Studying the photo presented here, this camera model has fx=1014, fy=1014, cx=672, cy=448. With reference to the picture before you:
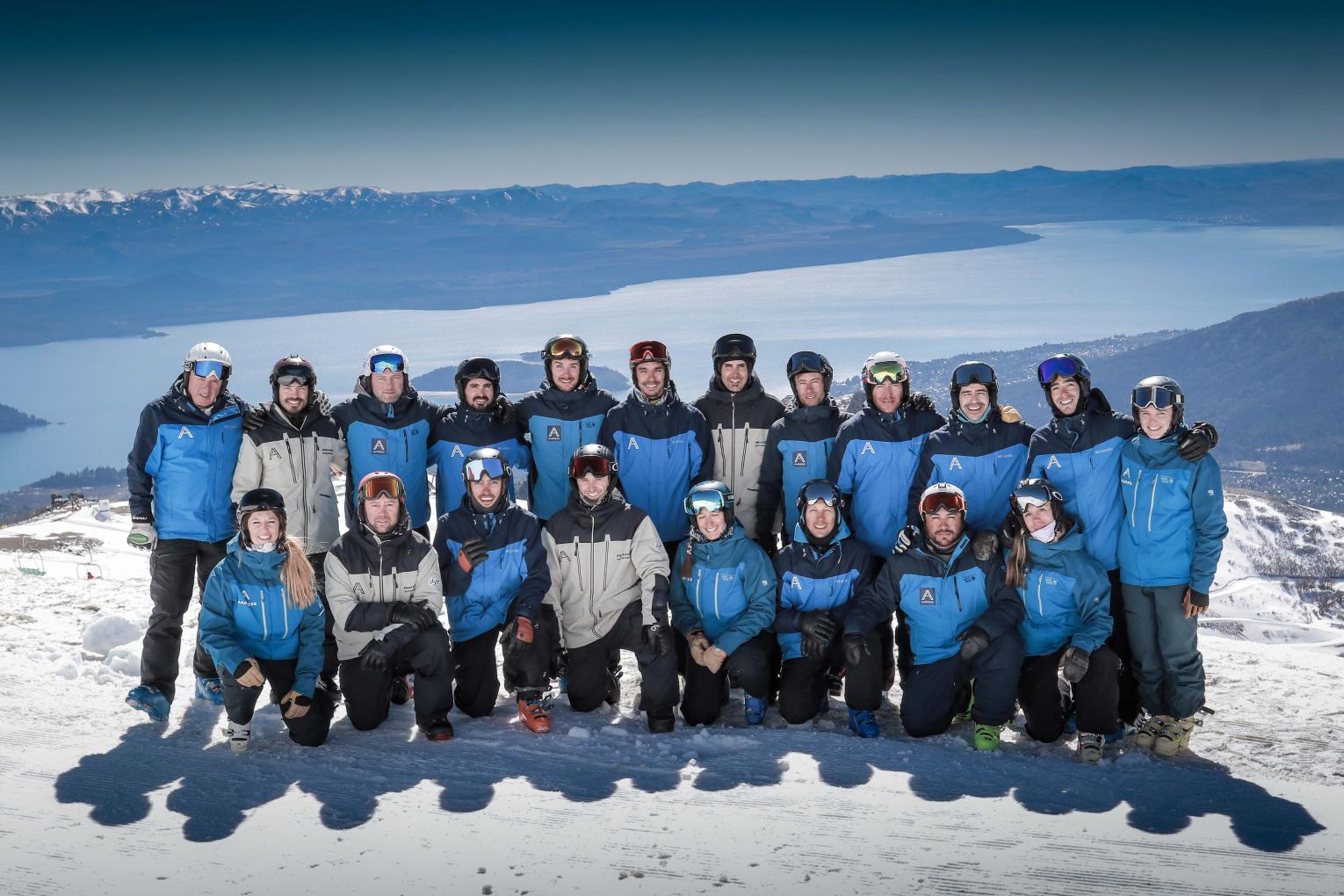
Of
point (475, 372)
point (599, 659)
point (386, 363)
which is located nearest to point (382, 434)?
point (386, 363)

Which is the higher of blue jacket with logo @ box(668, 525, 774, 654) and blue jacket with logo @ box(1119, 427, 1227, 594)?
blue jacket with logo @ box(1119, 427, 1227, 594)

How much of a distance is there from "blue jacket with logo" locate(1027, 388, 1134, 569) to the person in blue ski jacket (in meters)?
0.35

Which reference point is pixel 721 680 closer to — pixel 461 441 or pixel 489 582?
pixel 489 582

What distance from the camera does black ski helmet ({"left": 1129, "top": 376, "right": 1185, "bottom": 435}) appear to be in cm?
599

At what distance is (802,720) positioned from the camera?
659 cm

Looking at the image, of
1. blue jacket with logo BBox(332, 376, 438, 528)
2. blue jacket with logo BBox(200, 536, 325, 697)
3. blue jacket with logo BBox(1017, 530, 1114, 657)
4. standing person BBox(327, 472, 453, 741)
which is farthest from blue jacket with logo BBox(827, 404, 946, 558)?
blue jacket with logo BBox(200, 536, 325, 697)

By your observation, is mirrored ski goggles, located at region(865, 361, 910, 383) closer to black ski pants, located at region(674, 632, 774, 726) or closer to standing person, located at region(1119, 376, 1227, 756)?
standing person, located at region(1119, 376, 1227, 756)

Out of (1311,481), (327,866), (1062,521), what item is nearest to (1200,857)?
(1062,521)

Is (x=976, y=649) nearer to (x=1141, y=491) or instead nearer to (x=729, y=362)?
(x=1141, y=491)

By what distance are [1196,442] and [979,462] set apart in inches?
51.8

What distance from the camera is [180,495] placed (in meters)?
6.77

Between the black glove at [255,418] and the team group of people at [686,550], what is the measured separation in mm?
18

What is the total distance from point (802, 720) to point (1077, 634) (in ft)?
5.86

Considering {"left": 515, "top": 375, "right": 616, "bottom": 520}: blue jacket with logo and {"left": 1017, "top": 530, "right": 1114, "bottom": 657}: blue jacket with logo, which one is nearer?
{"left": 1017, "top": 530, "right": 1114, "bottom": 657}: blue jacket with logo
